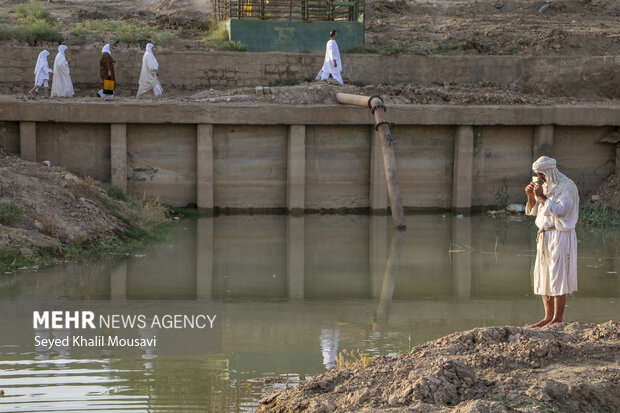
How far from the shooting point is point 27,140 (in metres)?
15.5

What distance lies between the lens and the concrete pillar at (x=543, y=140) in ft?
54.5

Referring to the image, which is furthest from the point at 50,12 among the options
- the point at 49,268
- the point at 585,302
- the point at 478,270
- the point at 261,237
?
the point at 585,302

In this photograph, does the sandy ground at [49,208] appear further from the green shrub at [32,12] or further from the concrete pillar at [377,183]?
the green shrub at [32,12]

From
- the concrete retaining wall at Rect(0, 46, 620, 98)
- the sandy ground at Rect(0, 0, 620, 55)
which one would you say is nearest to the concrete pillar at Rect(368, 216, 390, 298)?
the concrete retaining wall at Rect(0, 46, 620, 98)

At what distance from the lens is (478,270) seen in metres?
11.8

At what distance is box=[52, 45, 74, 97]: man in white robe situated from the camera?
1719cm

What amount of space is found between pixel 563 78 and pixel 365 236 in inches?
290

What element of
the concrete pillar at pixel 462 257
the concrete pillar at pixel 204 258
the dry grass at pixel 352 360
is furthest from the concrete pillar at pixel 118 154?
the dry grass at pixel 352 360

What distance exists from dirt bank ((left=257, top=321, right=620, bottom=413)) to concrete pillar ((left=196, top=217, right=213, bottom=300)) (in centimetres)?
430

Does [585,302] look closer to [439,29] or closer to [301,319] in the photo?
[301,319]

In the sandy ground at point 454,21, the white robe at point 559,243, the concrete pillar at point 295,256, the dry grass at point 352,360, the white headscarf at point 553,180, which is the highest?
the sandy ground at point 454,21

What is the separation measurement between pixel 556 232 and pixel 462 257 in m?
4.83

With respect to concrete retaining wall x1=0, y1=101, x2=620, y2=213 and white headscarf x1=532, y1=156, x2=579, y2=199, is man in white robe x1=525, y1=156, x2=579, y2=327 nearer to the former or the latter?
white headscarf x1=532, y1=156, x2=579, y2=199

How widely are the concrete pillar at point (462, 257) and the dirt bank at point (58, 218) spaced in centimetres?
450
